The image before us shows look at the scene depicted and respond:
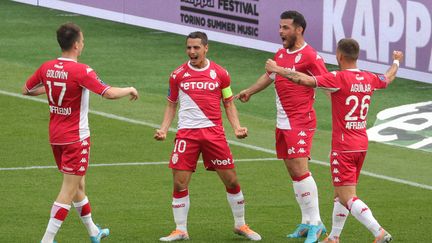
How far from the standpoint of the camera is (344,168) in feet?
44.1

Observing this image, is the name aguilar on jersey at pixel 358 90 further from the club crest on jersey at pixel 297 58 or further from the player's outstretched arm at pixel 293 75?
the club crest on jersey at pixel 297 58

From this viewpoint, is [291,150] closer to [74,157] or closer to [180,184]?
[180,184]

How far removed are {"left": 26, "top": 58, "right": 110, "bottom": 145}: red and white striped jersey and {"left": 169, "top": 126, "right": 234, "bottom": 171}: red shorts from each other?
1.17 metres

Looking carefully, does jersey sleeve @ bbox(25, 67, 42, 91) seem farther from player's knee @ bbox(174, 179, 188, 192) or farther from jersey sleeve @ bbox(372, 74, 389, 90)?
jersey sleeve @ bbox(372, 74, 389, 90)

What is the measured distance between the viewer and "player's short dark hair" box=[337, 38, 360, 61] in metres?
13.3

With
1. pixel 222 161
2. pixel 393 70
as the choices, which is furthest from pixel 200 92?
pixel 393 70

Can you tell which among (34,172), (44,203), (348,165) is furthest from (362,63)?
(348,165)

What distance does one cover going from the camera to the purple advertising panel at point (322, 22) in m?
25.0

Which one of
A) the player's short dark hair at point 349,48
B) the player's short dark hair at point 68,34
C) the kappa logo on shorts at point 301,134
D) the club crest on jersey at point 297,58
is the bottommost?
the kappa logo on shorts at point 301,134

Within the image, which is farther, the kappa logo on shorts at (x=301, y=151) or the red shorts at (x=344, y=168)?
the kappa logo on shorts at (x=301, y=151)

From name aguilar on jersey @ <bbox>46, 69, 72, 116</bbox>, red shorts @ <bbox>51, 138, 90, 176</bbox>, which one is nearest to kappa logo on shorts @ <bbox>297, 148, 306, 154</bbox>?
red shorts @ <bbox>51, 138, 90, 176</bbox>

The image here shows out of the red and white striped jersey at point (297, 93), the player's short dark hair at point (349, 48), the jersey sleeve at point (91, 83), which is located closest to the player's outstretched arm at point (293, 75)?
the player's short dark hair at point (349, 48)

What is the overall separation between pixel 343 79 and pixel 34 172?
20.6 feet

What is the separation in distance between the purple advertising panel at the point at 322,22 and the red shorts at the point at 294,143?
10672 mm
